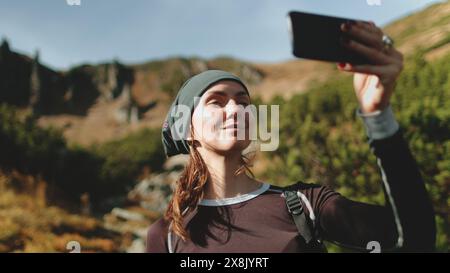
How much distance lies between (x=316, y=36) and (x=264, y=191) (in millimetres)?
767

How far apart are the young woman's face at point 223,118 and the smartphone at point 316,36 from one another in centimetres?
51

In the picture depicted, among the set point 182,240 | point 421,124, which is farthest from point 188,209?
point 421,124

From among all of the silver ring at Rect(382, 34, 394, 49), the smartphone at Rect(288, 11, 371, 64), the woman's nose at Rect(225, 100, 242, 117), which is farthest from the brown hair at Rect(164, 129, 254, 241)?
the silver ring at Rect(382, 34, 394, 49)

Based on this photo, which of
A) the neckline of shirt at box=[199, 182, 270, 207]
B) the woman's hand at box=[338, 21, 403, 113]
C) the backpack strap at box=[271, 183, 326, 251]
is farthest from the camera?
the neckline of shirt at box=[199, 182, 270, 207]

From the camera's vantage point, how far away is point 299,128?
9.64m

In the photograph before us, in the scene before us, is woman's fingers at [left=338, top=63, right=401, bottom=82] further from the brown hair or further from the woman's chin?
the brown hair

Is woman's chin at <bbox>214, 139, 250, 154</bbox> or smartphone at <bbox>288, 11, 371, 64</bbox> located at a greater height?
smartphone at <bbox>288, 11, 371, 64</bbox>

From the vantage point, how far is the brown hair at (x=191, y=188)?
5.49ft

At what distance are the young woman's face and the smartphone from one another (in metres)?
0.51

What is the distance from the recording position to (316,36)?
1072mm

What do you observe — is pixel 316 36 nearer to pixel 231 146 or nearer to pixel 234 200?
pixel 231 146

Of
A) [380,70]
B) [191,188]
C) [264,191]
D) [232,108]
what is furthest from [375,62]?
[191,188]

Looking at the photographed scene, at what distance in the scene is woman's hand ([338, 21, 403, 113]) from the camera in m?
1.00

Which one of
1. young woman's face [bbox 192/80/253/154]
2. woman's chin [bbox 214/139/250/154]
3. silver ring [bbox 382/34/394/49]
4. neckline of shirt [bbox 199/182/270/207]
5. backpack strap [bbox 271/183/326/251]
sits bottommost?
backpack strap [bbox 271/183/326/251]
